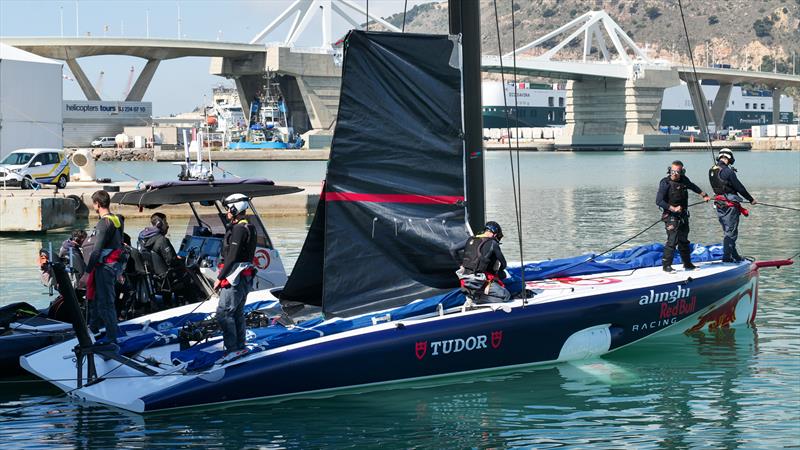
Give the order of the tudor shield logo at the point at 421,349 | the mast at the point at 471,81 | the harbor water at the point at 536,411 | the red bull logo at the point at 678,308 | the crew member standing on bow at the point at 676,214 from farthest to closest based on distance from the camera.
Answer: the crew member standing on bow at the point at 676,214
the red bull logo at the point at 678,308
the mast at the point at 471,81
the tudor shield logo at the point at 421,349
the harbor water at the point at 536,411

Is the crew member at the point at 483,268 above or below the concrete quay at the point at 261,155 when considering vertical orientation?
below

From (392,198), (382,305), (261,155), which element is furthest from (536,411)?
(261,155)

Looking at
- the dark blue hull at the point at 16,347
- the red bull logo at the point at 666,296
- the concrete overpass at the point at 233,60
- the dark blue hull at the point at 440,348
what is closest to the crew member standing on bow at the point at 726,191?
the red bull logo at the point at 666,296

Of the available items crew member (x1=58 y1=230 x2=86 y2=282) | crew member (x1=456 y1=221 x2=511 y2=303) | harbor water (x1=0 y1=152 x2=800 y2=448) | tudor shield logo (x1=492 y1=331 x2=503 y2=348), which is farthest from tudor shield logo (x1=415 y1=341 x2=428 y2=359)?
crew member (x1=58 y1=230 x2=86 y2=282)

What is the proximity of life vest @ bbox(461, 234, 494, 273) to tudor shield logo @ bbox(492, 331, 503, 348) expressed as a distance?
0.71 metres

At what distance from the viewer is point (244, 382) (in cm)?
1080

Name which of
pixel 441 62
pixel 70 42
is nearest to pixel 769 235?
pixel 441 62

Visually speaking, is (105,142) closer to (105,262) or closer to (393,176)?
(105,262)

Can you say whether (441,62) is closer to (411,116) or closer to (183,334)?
(411,116)

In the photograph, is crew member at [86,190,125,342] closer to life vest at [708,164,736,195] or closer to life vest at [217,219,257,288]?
life vest at [217,219,257,288]

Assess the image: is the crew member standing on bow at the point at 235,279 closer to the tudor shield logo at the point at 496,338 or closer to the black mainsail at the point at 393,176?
the black mainsail at the point at 393,176

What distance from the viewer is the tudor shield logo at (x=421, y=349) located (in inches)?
448

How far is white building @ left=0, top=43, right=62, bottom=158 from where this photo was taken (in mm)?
46375

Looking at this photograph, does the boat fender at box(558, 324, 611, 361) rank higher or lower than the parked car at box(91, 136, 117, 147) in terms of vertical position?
lower
